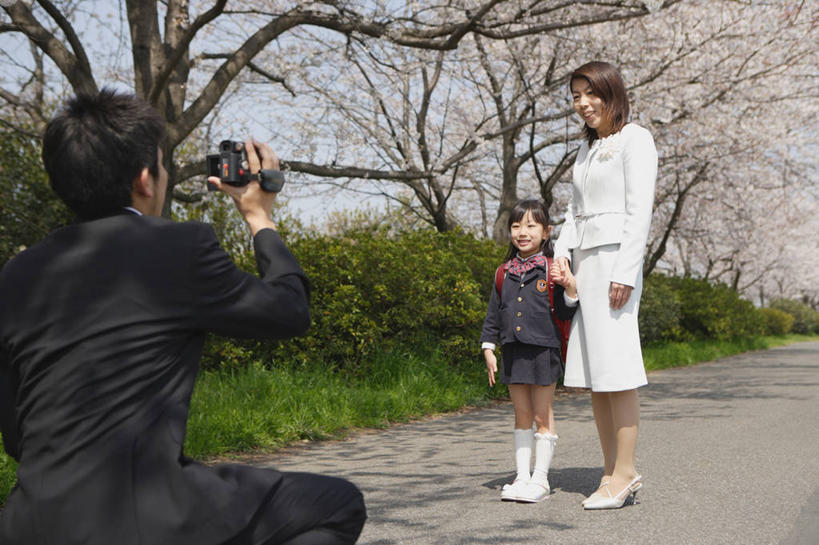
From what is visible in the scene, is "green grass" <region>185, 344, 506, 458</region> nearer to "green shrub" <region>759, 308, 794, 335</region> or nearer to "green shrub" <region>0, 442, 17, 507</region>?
"green shrub" <region>0, 442, 17, 507</region>

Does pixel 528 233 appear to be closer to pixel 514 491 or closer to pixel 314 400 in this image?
pixel 514 491

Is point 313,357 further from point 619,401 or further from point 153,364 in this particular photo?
point 153,364

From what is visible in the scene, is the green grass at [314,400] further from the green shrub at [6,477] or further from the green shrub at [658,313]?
the green shrub at [658,313]

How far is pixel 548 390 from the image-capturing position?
410 cm

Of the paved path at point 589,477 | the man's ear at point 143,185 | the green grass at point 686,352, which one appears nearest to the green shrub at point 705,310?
the green grass at point 686,352

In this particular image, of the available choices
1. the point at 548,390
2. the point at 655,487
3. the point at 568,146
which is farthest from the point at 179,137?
the point at 568,146

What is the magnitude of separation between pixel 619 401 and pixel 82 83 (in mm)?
5915

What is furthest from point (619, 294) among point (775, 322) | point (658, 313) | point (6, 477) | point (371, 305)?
point (775, 322)

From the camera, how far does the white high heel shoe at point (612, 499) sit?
366 cm

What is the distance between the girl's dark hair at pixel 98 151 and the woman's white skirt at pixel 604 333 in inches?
104

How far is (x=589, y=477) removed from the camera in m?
4.46

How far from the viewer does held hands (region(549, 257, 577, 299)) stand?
3895mm

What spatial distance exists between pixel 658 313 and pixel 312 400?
1122cm

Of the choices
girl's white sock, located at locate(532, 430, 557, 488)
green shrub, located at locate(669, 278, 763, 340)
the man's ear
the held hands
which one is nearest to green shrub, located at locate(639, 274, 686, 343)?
green shrub, located at locate(669, 278, 763, 340)
